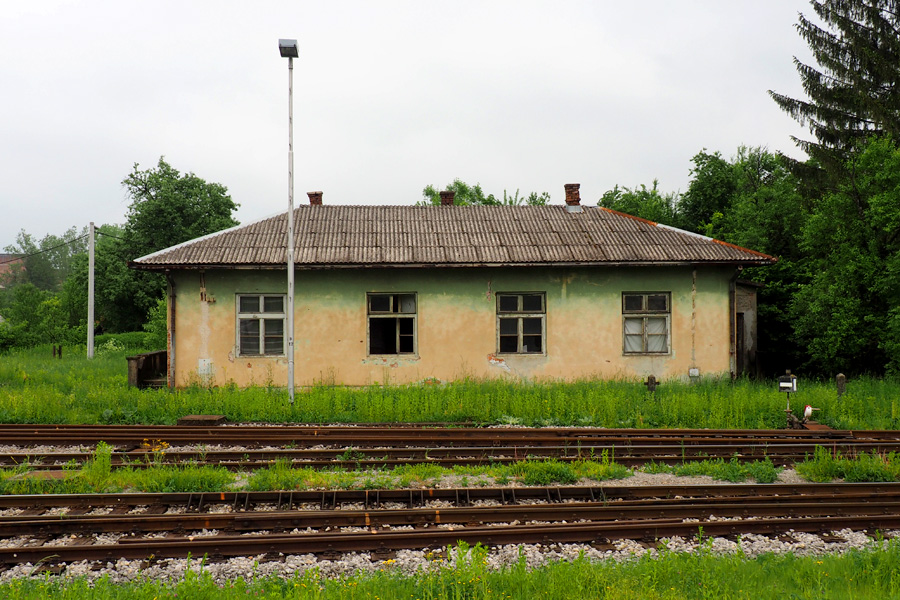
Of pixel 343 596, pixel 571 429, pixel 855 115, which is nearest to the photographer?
pixel 343 596

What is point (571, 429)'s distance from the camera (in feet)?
35.6

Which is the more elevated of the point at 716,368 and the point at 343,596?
the point at 716,368

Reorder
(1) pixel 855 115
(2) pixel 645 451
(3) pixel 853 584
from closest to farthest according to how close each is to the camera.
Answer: (3) pixel 853 584
(2) pixel 645 451
(1) pixel 855 115

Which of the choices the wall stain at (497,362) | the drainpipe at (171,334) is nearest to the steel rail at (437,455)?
the drainpipe at (171,334)

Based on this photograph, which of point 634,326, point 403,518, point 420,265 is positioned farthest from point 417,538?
point 634,326

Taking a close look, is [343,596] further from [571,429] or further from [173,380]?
[173,380]

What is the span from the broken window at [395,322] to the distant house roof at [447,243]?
44.2 inches

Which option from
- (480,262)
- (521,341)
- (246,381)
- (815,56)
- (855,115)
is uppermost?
(815,56)

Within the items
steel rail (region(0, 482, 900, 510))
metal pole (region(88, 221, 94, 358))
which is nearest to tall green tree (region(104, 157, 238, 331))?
metal pole (region(88, 221, 94, 358))

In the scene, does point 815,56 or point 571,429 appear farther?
point 815,56

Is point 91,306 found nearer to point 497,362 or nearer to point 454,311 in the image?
point 454,311

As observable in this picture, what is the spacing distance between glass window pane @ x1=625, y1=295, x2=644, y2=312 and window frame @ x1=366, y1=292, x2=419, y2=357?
5.69 metres

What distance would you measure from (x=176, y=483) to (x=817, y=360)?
754 inches

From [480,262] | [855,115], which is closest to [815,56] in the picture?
[855,115]
